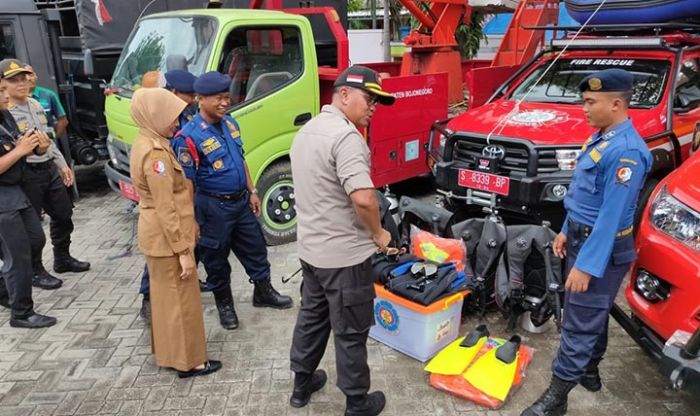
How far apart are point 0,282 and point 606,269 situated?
4.16 meters

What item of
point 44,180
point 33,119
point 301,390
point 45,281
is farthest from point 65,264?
point 301,390

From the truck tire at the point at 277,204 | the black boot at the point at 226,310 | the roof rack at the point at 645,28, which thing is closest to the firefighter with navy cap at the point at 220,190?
the black boot at the point at 226,310

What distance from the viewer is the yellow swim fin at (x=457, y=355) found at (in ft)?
9.77

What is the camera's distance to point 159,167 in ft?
8.72

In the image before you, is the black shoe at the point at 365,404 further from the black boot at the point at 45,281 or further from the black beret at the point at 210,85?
the black boot at the point at 45,281

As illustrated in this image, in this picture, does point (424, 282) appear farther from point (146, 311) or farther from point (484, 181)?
point (146, 311)

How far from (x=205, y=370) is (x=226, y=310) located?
61 cm

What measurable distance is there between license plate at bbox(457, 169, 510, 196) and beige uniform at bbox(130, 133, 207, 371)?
7.93ft

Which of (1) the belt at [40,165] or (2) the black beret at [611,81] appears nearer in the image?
(2) the black beret at [611,81]

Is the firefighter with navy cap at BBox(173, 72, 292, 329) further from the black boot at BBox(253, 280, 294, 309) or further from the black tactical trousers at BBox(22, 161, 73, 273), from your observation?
the black tactical trousers at BBox(22, 161, 73, 273)

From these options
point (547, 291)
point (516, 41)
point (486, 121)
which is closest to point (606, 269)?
point (547, 291)

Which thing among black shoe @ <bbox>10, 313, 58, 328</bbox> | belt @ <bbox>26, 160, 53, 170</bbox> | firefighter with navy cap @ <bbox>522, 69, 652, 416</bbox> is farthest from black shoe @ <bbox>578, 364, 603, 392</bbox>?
belt @ <bbox>26, 160, 53, 170</bbox>

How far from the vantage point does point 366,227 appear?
243 cm

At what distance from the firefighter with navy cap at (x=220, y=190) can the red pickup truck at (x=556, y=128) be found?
1.87m
